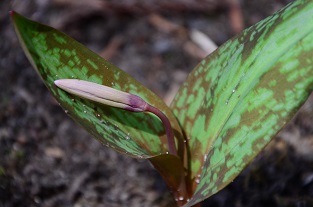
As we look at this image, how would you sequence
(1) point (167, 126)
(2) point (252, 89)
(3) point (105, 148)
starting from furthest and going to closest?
(3) point (105, 148)
(1) point (167, 126)
(2) point (252, 89)

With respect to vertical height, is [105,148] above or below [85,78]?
below

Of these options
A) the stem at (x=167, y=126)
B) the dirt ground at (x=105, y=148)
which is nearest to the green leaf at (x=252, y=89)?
the stem at (x=167, y=126)

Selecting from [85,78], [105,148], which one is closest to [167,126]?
[85,78]

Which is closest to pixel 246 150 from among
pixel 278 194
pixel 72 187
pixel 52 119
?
pixel 278 194

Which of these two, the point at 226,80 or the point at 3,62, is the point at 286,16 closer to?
the point at 226,80

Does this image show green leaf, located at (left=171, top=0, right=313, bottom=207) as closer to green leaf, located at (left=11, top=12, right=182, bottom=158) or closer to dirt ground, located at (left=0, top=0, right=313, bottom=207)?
green leaf, located at (left=11, top=12, right=182, bottom=158)

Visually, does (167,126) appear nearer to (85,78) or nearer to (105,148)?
(85,78)

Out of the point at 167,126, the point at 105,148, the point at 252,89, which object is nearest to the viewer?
the point at 252,89
